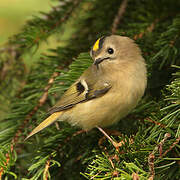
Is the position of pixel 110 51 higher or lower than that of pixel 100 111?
higher

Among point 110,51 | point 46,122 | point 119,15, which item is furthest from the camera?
point 119,15

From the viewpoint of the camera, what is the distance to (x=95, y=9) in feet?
7.64

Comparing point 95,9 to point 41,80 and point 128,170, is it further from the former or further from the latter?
point 128,170

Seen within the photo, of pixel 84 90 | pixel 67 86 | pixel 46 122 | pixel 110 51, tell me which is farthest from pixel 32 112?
pixel 110 51

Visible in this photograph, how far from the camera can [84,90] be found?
6.28 feet

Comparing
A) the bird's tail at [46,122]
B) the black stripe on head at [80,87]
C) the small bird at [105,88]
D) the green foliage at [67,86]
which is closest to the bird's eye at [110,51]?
the small bird at [105,88]

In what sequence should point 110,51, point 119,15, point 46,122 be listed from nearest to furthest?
point 46,122
point 110,51
point 119,15

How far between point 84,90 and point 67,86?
16 cm

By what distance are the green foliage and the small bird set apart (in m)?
0.05

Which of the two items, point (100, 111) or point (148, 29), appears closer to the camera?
point (100, 111)

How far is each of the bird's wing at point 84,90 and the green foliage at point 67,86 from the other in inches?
2.2

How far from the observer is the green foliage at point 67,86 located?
125 cm

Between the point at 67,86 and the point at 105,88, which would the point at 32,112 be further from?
the point at 105,88

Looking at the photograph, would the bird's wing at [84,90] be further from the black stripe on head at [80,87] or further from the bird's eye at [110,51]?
the bird's eye at [110,51]
